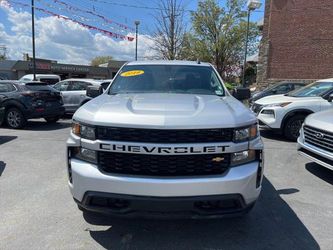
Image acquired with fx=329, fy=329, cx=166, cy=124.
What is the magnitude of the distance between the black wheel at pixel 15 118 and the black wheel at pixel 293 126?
302 inches

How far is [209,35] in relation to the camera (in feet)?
96.6

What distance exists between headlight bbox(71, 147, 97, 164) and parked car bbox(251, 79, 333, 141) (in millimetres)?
6489

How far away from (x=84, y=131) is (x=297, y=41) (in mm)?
22863

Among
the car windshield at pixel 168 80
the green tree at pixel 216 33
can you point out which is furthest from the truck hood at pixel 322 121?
the green tree at pixel 216 33

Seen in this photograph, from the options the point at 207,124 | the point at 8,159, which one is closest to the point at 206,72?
the point at 207,124

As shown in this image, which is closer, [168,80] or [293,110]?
[168,80]

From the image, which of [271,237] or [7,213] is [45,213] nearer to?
[7,213]

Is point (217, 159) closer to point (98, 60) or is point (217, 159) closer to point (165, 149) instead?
point (165, 149)

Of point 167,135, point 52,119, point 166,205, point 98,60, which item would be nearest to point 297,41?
point 52,119

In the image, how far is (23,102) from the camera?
10.1 meters

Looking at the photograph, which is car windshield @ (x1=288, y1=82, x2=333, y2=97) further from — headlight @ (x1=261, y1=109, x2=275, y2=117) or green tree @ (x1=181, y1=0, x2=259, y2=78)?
green tree @ (x1=181, y1=0, x2=259, y2=78)

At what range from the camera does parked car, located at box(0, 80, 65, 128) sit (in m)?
10.2

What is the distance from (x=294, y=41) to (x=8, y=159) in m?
21.5

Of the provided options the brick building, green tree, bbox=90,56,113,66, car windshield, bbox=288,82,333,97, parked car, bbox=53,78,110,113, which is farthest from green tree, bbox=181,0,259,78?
green tree, bbox=90,56,113,66
